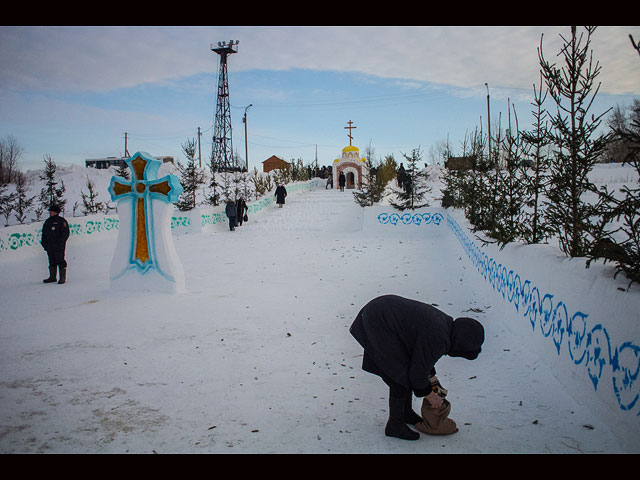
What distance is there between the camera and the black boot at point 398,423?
3.43 meters

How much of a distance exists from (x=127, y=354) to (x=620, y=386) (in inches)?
203

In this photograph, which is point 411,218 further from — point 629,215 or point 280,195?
point 629,215

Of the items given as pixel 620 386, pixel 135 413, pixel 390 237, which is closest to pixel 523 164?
pixel 620 386

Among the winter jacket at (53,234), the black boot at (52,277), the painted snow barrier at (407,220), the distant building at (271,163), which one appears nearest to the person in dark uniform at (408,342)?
the winter jacket at (53,234)

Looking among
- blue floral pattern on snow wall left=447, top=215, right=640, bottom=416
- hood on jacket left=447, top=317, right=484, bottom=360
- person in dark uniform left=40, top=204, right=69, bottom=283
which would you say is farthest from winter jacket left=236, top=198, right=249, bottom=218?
hood on jacket left=447, top=317, right=484, bottom=360

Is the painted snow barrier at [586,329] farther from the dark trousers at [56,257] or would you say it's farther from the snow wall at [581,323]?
the dark trousers at [56,257]

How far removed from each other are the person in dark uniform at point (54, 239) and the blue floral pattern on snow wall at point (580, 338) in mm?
9171

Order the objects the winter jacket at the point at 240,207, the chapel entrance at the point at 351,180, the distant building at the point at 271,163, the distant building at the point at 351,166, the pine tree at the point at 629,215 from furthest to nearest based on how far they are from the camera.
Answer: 1. the distant building at the point at 271,163
2. the chapel entrance at the point at 351,180
3. the distant building at the point at 351,166
4. the winter jacket at the point at 240,207
5. the pine tree at the point at 629,215

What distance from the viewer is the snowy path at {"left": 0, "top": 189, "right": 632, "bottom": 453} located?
3500 millimetres

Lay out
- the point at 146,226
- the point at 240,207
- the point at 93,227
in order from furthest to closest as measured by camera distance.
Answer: the point at 240,207, the point at 93,227, the point at 146,226

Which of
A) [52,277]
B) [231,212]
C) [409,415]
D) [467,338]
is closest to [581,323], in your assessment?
[467,338]

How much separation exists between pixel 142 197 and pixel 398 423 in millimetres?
7479

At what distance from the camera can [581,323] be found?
3891 mm

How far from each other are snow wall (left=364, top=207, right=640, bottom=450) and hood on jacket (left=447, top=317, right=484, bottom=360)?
1.03 metres
